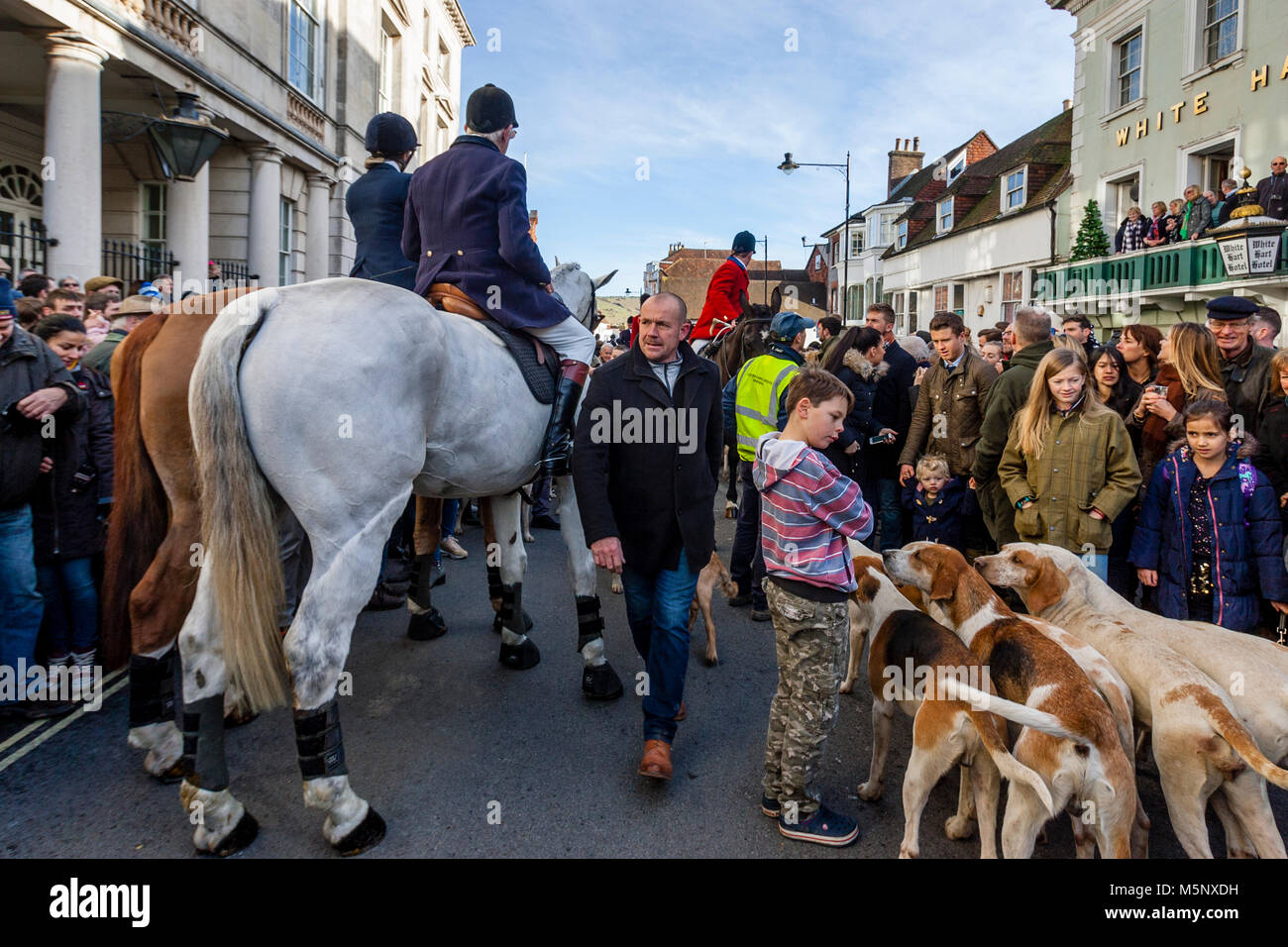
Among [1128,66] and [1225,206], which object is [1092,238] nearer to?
[1128,66]

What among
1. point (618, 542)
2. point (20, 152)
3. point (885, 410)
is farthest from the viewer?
point (20, 152)

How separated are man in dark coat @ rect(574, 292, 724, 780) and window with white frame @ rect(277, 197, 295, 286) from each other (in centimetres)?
1467

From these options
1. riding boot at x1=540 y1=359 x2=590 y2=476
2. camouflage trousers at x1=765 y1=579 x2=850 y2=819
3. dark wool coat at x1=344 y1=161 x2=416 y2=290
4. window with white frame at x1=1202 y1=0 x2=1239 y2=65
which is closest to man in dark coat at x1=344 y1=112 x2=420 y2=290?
dark wool coat at x1=344 y1=161 x2=416 y2=290

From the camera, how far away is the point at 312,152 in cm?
1681

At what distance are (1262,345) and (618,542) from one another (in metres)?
4.81

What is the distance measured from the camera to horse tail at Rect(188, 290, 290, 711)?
3.14 meters

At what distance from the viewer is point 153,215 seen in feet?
45.7

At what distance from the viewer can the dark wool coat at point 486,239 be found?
14.1ft

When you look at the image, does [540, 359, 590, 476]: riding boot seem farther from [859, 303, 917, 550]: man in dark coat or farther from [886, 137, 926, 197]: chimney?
[886, 137, 926, 197]: chimney

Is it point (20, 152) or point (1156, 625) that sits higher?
point (20, 152)

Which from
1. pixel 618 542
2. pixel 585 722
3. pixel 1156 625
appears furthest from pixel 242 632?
pixel 1156 625

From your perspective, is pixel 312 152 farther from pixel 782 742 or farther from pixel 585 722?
pixel 782 742

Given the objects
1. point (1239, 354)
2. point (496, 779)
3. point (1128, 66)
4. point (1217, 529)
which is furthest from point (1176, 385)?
point (1128, 66)
